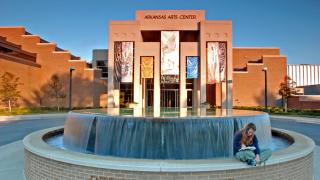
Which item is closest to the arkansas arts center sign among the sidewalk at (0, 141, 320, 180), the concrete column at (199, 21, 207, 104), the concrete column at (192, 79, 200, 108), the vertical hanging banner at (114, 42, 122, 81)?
the concrete column at (199, 21, 207, 104)

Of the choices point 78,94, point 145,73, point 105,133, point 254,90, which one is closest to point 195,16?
point 145,73

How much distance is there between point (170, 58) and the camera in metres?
45.8

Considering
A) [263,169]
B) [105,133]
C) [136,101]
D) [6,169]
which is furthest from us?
[136,101]

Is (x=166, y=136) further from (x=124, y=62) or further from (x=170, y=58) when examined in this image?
(x=124, y=62)

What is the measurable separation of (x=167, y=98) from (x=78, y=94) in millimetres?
16180

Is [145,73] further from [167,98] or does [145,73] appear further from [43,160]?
[43,160]

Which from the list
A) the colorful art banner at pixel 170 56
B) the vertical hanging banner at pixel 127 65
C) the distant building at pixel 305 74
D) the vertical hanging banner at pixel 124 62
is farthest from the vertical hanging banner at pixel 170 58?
the distant building at pixel 305 74

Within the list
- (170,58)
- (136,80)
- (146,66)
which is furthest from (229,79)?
(136,80)

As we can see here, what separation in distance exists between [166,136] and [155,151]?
0.48m

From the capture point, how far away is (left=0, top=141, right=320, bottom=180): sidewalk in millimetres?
8008

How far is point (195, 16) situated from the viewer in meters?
47.2

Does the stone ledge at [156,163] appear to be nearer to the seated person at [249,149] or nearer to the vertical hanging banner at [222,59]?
the seated person at [249,149]

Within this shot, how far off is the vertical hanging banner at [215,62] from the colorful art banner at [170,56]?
5265mm

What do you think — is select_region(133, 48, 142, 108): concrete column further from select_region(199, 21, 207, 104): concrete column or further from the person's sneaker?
the person's sneaker
